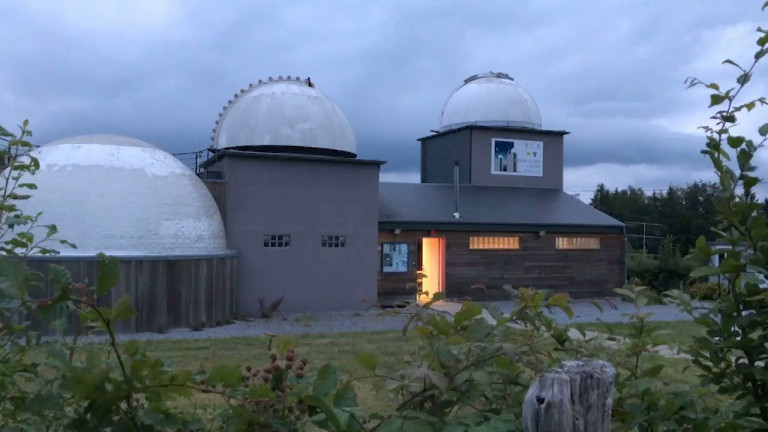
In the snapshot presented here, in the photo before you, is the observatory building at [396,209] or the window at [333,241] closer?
the observatory building at [396,209]

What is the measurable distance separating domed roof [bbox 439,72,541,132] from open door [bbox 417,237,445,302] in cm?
622

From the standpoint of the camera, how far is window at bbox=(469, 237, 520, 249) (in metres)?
23.0

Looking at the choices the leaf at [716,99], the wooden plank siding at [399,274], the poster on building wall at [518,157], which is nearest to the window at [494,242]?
→ the wooden plank siding at [399,274]

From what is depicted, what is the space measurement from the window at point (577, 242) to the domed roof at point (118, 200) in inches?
468

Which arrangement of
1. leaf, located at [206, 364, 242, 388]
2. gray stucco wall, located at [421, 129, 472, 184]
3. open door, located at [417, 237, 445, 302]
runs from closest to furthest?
leaf, located at [206, 364, 242, 388]
open door, located at [417, 237, 445, 302]
gray stucco wall, located at [421, 129, 472, 184]

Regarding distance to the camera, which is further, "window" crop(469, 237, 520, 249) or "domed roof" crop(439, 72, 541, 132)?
"domed roof" crop(439, 72, 541, 132)

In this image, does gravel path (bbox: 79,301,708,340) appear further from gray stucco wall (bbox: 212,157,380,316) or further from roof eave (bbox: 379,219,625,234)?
roof eave (bbox: 379,219,625,234)

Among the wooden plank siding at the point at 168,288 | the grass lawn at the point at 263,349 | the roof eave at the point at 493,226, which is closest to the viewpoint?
the grass lawn at the point at 263,349

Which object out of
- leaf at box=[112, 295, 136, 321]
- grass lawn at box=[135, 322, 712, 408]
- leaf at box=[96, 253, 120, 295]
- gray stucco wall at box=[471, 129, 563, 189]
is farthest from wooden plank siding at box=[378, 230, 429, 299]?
leaf at box=[96, 253, 120, 295]

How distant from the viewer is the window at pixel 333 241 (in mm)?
19922

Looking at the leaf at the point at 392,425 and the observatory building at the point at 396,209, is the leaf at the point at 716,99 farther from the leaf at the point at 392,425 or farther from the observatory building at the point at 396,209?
the observatory building at the point at 396,209

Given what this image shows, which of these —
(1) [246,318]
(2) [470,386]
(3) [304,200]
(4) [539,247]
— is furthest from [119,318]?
(4) [539,247]

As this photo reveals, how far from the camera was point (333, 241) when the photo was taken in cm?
2005

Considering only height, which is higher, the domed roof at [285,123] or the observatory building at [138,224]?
the domed roof at [285,123]
